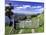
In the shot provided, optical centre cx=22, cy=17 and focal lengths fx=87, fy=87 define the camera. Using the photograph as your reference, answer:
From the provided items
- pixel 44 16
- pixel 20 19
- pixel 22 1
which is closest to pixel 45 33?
pixel 44 16

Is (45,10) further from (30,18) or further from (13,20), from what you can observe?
(13,20)

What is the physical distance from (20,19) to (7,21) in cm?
13

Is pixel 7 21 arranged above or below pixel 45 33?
above

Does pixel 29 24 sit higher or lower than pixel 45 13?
lower

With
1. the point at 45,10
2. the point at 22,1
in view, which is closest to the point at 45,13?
the point at 45,10

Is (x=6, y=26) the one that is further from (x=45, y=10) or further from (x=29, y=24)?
(x=45, y=10)

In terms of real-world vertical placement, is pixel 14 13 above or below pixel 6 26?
above

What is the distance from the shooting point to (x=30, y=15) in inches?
33.9

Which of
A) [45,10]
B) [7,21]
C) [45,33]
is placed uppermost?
[45,10]

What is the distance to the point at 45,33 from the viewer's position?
88 centimetres

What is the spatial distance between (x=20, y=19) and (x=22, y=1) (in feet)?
0.58

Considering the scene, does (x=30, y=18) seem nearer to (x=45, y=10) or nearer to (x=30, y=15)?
(x=30, y=15)

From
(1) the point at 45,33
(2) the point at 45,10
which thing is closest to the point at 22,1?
(2) the point at 45,10

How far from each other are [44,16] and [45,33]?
173mm
